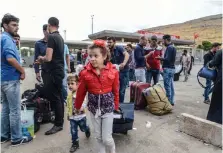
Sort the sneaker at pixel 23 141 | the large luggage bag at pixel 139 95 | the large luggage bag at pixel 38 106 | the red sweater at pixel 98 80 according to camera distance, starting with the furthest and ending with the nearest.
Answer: the large luggage bag at pixel 139 95 < the large luggage bag at pixel 38 106 < the sneaker at pixel 23 141 < the red sweater at pixel 98 80

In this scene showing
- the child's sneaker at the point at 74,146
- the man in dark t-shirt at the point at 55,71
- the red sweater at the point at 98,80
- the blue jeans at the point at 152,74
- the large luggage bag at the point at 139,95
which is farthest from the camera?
the blue jeans at the point at 152,74

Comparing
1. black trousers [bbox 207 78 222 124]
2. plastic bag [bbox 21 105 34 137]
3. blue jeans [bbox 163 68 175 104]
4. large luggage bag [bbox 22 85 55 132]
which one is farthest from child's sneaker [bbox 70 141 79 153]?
blue jeans [bbox 163 68 175 104]

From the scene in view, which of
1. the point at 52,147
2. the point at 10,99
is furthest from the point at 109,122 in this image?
the point at 10,99

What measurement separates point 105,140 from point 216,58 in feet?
8.52

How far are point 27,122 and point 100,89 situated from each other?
179cm

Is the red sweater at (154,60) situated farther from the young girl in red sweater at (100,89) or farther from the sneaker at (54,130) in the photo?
the young girl in red sweater at (100,89)

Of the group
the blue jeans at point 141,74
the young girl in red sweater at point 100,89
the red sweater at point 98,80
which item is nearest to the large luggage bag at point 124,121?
the young girl in red sweater at point 100,89

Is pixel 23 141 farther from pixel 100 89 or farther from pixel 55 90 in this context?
pixel 100 89

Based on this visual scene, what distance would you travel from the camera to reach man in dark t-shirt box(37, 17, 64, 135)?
4.18 m

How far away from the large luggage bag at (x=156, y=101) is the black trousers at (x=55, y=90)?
215cm

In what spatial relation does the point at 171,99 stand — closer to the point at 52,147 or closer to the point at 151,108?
the point at 151,108

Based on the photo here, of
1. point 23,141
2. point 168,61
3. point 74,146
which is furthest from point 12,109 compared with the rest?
point 168,61

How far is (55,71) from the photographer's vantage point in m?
4.27

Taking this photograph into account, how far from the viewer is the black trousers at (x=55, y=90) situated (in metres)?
4.27
